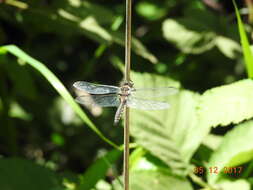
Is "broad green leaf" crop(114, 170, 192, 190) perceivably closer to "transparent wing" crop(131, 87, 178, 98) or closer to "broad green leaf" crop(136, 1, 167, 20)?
"transparent wing" crop(131, 87, 178, 98)

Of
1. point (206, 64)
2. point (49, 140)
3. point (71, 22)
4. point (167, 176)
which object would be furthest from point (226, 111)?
point (49, 140)

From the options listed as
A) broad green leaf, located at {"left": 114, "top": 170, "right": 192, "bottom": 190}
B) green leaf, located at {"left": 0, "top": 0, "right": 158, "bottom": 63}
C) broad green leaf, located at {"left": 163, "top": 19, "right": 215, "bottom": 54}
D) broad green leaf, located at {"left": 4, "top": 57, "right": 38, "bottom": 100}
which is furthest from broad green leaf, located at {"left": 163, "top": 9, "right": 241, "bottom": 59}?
broad green leaf, located at {"left": 114, "top": 170, "right": 192, "bottom": 190}

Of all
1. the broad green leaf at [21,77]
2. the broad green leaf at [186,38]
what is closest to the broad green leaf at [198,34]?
the broad green leaf at [186,38]

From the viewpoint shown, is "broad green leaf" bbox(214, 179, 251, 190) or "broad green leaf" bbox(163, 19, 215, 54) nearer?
"broad green leaf" bbox(214, 179, 251, 190)

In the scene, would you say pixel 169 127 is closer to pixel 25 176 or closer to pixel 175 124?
pixel 175 124

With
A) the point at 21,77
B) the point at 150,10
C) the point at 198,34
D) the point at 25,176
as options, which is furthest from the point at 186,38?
the point at 25,176

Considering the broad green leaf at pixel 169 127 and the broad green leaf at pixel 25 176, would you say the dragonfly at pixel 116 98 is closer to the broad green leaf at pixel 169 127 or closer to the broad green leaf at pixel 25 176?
the broad green leaf at pixel 169 127
